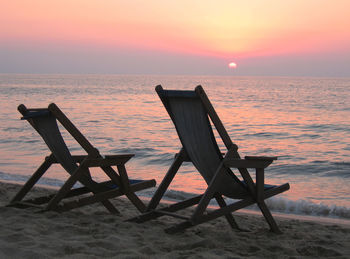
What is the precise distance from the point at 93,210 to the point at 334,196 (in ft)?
12.9

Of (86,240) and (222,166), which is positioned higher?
(222,166)

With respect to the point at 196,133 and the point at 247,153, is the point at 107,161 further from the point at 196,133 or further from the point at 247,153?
the point at 247,153

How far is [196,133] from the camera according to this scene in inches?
142

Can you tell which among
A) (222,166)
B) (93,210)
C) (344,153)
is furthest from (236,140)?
(222,166)

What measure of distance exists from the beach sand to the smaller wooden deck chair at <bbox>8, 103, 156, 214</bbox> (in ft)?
0.68

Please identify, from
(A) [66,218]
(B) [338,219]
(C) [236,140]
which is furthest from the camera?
(C) [236,140]

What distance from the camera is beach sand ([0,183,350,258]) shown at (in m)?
3.17

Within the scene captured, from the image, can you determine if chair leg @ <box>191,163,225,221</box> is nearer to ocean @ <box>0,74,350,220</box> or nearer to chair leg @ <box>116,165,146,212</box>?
chair leg @ <box>116,165,146,212</box>

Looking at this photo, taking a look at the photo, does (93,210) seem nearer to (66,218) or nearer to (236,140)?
(66,218)

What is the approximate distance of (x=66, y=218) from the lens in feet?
14.0

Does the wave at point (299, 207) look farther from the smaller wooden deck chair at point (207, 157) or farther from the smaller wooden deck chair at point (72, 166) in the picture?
the smaller wooden deck chair at point (207, 157)

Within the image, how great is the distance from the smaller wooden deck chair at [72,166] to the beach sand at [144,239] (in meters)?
0.21

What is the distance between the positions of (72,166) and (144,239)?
3.95 feet

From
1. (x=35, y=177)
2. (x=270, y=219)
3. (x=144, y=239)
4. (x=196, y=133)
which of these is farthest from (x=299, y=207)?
(x=35, y=177)
